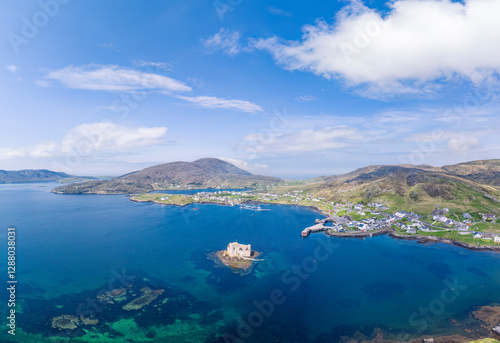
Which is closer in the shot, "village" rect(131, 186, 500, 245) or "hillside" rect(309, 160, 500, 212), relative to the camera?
"village" rect(131, 186, 500, 245)

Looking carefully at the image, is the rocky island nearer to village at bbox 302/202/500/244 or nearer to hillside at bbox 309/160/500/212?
village at bbox 302/202/500/244

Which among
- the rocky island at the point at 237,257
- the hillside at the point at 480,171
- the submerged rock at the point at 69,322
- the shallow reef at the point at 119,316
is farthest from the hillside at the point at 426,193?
the submerged rock at the point at 69,322

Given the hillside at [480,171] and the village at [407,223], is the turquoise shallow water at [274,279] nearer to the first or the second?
the village at [407,223]

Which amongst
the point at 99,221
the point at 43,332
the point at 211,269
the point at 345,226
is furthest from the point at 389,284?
the point at 99,221

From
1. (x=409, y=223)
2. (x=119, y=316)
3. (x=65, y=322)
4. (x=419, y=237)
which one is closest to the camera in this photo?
(x=65, y=322)

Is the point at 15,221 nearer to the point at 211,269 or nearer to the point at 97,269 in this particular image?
the point at 97,269

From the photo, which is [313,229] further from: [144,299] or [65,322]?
[65,322]

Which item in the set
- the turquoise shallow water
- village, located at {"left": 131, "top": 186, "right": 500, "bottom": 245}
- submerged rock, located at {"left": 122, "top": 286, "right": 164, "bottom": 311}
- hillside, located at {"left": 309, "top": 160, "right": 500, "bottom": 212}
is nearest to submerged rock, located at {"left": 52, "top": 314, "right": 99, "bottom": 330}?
the turquoise shallow water

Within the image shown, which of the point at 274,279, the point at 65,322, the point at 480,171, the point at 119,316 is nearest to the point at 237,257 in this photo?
the point at 274,279
